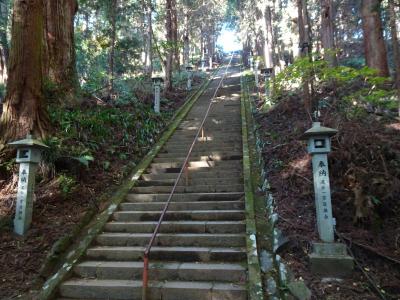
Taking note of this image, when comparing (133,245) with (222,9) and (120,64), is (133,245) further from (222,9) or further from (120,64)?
(222,9)

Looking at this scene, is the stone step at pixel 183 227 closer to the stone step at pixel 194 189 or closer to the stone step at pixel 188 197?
the stone step at pixel 188 197

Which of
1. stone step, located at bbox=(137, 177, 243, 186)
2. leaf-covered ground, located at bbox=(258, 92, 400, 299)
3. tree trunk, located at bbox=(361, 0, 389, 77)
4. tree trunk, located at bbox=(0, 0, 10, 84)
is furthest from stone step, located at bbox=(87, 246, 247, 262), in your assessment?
tree trunk, located at bbox=(0, 0, 10, 84)

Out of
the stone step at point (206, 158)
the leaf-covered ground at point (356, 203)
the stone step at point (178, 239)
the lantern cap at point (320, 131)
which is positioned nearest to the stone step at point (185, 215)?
the stone step at point (178, 239)

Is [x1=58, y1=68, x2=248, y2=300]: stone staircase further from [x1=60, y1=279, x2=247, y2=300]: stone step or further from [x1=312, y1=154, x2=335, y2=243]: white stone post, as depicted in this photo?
[x1=312, y1=154, x2=335, y2=243]: white stone post

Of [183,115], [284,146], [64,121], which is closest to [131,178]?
[64,121]

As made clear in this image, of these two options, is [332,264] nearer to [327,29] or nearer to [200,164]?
[200,164]

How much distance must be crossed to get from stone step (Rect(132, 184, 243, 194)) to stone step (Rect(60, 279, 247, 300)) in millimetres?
2644

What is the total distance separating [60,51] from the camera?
9023 mm

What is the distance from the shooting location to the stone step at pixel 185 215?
613cm

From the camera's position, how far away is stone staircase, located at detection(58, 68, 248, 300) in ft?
15.3

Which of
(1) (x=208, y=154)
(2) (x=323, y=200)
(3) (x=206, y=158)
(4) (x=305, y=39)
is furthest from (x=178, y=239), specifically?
(4) (x=305, y=39)

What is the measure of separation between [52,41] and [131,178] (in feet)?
13.6

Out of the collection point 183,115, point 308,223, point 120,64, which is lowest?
point 308,223

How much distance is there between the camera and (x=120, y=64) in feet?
61.6
